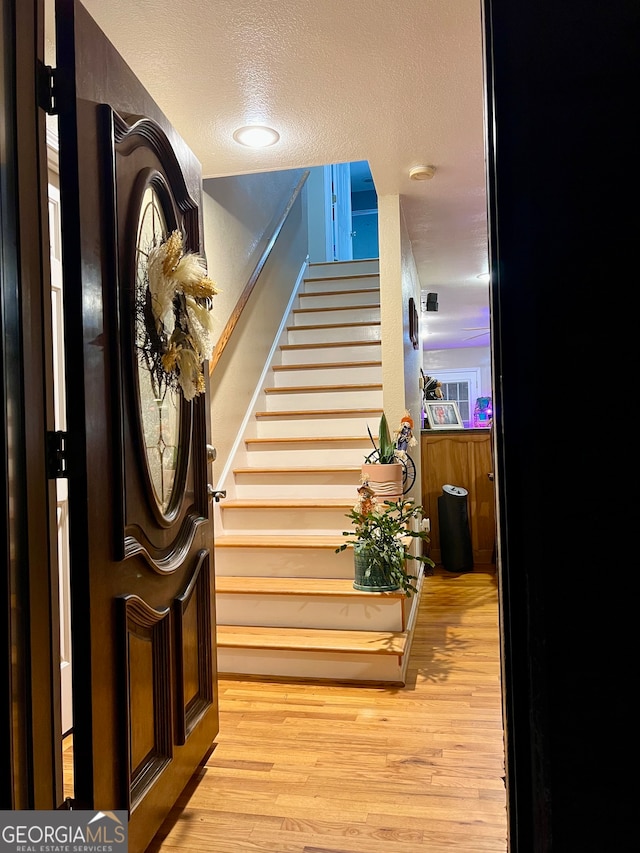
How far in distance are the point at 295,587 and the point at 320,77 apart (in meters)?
2.14

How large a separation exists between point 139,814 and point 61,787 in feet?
0.92

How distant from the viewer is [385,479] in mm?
2766

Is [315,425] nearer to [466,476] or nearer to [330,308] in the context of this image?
[466,476]

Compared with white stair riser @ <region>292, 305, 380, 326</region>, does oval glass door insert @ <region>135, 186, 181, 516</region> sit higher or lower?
lower


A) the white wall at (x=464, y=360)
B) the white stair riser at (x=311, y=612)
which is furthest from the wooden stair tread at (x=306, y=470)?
the white wall at (x=464, y=360)

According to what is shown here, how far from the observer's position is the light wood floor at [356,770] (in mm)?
1571

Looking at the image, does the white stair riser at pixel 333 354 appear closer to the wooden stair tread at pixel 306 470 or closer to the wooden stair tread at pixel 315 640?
the wooden stair tread at pixel 306 470

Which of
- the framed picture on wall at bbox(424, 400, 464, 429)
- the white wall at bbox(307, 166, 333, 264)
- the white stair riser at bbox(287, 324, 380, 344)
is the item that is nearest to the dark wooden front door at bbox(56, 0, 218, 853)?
the white stair riser at bbox(287, 324, 380, 344)

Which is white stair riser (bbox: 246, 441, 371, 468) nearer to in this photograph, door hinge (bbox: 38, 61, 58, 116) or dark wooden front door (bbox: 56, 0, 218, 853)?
dark wooden front door (bbox: 56, 0, 218, 853)

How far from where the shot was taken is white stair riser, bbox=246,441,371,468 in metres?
3.79

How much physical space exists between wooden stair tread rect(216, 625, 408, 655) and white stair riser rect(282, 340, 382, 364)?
2.40m

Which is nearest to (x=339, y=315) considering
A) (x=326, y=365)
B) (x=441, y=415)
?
(x=326, y=365)

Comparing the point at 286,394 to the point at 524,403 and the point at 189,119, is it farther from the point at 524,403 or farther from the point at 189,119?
the point at 524,403

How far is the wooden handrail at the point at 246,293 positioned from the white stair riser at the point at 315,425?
81cm
